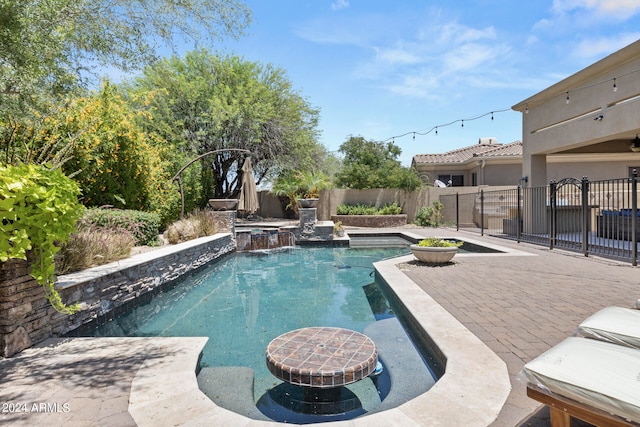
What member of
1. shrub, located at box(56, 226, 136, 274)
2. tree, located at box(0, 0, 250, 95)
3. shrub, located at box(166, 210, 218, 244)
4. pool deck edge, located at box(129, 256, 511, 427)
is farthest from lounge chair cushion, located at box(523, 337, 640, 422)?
shrub, located at box(166, 210, 218, 244)

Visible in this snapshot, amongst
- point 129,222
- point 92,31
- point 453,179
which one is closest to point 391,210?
point 453,179

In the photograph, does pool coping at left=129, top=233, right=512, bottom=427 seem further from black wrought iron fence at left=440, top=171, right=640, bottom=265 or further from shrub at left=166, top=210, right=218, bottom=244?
shrub at left=166, top=210, right=218, bottom=244

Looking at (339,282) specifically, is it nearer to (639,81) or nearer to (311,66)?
(639,81)

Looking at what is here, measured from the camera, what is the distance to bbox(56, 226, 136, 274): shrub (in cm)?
538

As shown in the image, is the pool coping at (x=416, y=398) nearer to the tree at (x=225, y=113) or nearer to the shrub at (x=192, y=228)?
the shrub at (x=192, y=228)

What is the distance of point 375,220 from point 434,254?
10.9 metres

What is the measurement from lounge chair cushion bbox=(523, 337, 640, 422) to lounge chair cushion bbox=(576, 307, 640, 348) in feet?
0.90

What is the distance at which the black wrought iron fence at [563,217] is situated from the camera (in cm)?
865

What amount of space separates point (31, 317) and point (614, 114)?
11.6 m

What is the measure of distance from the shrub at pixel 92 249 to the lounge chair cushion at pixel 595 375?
17.8 feet

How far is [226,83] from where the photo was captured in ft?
62.2

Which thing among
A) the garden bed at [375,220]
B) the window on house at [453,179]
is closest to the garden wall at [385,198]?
the garden bed at [375,220]

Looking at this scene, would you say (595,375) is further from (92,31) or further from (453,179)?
(453,179)

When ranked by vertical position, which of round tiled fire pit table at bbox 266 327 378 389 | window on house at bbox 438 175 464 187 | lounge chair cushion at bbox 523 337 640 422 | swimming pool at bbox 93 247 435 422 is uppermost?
window on house at bbox 438 175 464 187
